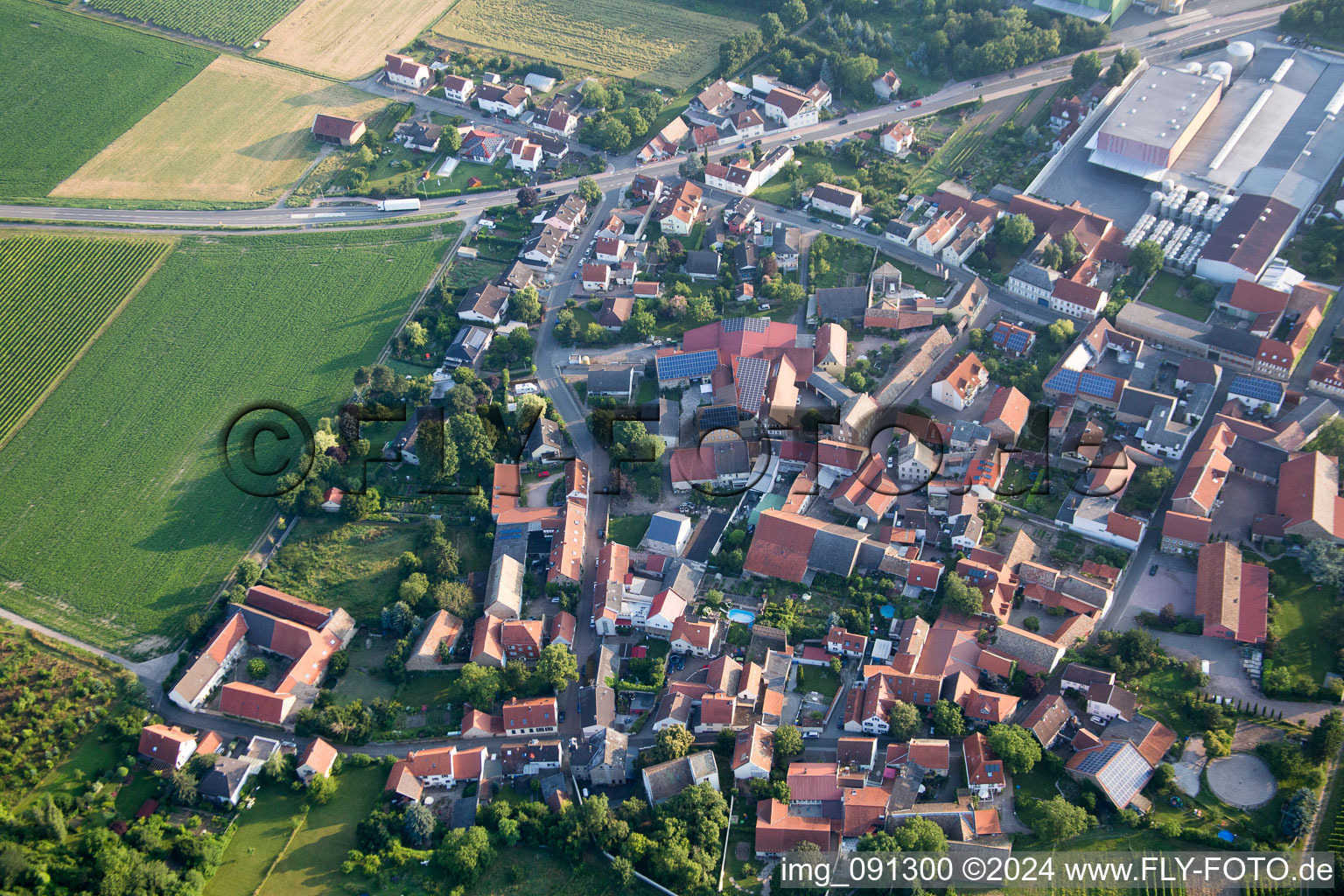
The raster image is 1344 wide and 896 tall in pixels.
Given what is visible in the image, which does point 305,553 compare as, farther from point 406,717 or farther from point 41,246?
point 41,246

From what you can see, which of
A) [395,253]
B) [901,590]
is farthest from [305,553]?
[901,590]

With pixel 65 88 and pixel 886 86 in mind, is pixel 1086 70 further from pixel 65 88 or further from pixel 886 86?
pixel 65 88

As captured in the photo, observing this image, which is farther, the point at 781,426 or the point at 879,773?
the point at 781,426

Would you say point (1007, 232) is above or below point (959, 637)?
above

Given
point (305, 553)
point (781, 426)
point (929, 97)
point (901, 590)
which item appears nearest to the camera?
point (901, 590)

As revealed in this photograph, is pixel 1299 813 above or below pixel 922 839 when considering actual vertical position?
above

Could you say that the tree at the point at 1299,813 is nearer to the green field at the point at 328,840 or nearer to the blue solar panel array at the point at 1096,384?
the blue solar panel array at the point at 1096,384

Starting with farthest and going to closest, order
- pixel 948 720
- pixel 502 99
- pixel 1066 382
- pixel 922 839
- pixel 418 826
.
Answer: pixel 502 99 → pixel 1066 382 → pixel 948 720 → pixel 418 826 → pixel 922 839

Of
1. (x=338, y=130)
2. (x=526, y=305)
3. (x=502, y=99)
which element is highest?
(x=502, y=99)

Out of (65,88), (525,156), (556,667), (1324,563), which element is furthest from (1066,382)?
(65,88)
